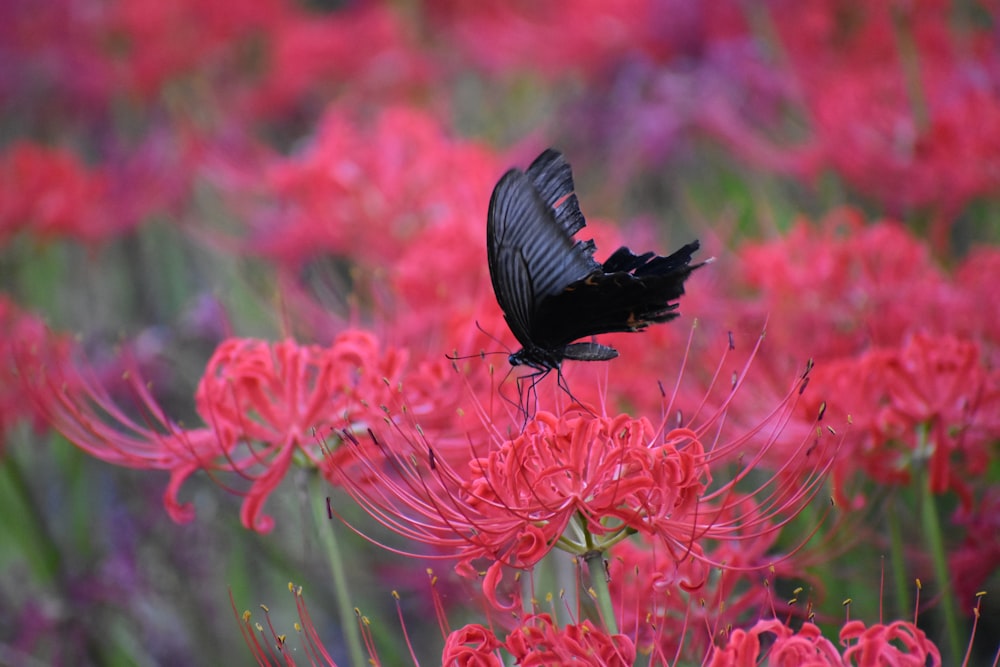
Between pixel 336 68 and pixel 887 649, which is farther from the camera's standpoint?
pixel 336 68

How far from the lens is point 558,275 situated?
52.0 inches

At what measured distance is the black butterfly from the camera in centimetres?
127

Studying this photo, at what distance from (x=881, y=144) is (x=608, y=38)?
1.16 meters

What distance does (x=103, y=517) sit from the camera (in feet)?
8.63

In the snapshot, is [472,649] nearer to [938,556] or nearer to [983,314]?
[938,556]

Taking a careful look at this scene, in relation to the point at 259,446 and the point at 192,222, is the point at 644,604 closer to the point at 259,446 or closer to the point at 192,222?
the point at 259,446

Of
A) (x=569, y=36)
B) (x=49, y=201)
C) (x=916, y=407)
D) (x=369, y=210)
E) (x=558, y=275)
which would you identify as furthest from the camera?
(x=569, y=36)

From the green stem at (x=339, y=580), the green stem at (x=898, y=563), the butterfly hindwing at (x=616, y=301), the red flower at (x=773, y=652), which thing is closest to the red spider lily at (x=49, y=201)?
the green stem at (x=339, y=580)

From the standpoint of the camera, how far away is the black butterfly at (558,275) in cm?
127

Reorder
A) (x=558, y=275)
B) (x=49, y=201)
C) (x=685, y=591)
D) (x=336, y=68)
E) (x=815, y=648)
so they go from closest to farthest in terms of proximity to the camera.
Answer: (x=815, y=648)
(x=685, y=591)
(x=558, y=275)
(x=49, y=201)
(x=336, y=68)

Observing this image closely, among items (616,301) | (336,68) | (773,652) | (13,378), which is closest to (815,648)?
(773,652)

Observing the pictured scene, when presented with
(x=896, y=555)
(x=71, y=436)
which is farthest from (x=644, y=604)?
(x=71, y=436)

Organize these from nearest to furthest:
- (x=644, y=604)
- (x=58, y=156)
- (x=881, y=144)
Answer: (x=644, y=604)
(x=881, y=144)
(x=58, y=156)

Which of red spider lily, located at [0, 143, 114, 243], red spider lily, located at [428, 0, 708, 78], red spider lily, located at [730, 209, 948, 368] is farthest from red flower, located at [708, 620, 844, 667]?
red spider lily, located at [428, 0, 708, 78]
